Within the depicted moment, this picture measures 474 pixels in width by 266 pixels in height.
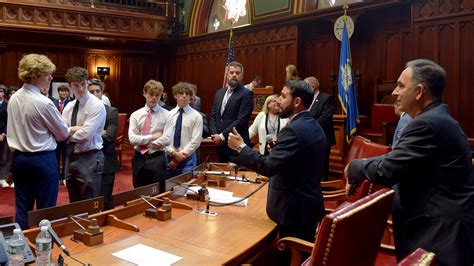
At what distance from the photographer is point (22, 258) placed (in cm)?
164

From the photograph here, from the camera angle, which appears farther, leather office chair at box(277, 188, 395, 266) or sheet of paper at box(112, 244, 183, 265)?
sheet of paper at box(112, 244, 183, 265)

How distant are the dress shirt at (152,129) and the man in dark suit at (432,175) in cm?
217

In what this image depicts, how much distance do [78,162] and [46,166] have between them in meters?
0.39

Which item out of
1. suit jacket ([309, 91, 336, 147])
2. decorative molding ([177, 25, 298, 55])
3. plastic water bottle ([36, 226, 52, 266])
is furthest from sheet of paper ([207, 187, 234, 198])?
decorative molding ([177, 25, 298, 55])

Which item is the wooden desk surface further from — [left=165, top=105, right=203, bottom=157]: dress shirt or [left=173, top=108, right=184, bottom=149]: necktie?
[left=173, top=108, right=184, bottom=149]: necktie

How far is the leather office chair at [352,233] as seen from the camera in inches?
52.0

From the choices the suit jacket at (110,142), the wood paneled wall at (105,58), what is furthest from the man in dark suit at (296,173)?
the wood paneled wall at (105,58)

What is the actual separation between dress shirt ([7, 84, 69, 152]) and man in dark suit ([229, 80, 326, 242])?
154 cm

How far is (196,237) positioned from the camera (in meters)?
2.13

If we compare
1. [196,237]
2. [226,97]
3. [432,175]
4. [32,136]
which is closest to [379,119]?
[226,97]

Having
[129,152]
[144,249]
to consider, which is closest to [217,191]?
[144,249]

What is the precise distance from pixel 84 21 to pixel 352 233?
10.8m

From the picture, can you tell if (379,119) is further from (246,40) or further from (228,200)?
(228,200)

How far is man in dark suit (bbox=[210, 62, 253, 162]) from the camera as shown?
4.57m
